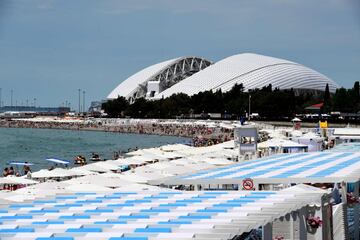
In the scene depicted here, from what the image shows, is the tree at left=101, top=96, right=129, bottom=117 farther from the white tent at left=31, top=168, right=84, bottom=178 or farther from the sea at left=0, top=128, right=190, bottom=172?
the white tent at left=31, top=168, right=84, bottom=178

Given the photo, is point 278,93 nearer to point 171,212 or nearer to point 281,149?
point 281,149

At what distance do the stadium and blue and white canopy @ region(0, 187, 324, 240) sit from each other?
103122mm

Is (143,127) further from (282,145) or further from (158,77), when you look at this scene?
(282,145)

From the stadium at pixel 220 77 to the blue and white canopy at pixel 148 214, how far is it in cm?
10312

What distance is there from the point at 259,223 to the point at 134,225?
4.24ft

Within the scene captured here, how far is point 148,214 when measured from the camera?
27.5ft

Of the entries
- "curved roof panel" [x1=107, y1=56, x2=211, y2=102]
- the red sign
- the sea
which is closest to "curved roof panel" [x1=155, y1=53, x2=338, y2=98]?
"curved roof panel" [x1=107, y1=56, x2=211, y2=102]

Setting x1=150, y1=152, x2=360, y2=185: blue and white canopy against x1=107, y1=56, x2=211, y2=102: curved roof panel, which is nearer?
x1=150, y1=152, x2=360, y2=185: blue and white canopy

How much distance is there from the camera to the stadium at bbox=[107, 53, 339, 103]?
118188mm

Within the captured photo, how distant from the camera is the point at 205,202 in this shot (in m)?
9.48

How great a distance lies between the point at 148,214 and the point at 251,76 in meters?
110

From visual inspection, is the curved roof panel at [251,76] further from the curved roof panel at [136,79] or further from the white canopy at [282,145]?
the white canopy at [282,145]

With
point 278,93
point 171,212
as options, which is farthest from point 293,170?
point 278,93

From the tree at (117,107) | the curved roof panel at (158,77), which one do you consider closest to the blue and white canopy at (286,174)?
the tree at (117,107)
